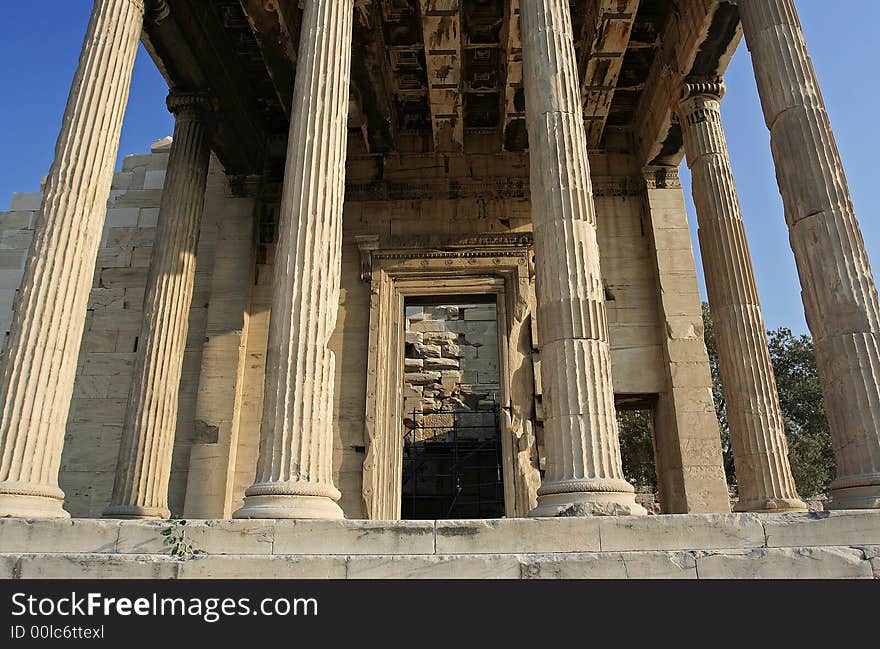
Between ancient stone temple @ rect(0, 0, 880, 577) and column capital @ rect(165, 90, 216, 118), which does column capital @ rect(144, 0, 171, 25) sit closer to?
ancient stone temple @ rect(0, 0, 880, 577)

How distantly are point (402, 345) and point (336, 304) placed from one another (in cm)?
631

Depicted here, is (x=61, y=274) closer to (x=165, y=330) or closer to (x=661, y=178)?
(x=165, y=330)

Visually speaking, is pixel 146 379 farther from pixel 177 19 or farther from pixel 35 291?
pixel 177 19

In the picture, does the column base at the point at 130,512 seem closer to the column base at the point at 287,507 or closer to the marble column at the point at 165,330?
the marble column at the point at 165,330

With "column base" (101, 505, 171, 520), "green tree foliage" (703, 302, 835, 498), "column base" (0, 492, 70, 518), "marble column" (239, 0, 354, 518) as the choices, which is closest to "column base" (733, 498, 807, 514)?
"marble column" (239, 0, 354, 518)

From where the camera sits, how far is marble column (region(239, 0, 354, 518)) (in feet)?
27.5

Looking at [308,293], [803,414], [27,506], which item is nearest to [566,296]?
[308,293]

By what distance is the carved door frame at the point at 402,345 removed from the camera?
571 inches

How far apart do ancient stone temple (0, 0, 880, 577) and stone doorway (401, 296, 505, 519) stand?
114 millimetres

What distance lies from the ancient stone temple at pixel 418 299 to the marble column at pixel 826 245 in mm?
39
